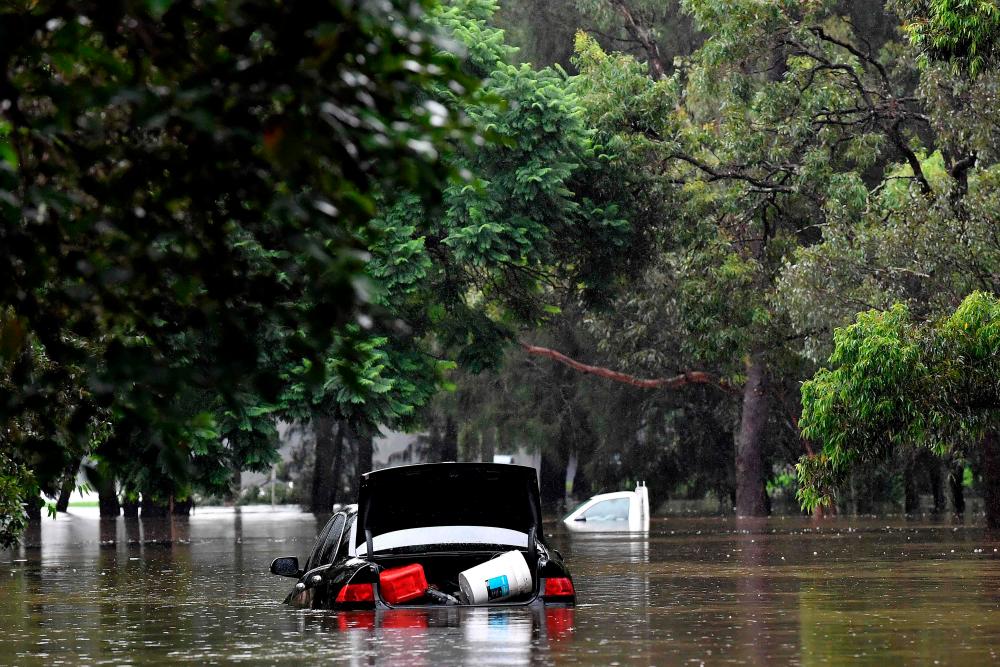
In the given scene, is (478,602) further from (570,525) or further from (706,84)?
(570,525)

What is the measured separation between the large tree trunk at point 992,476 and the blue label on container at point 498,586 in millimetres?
23760

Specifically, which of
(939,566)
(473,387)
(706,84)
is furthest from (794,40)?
(473,387)

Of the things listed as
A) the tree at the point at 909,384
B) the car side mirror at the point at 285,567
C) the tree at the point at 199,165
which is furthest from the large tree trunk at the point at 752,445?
the tree at the point at 199,165

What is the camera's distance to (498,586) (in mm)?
13820

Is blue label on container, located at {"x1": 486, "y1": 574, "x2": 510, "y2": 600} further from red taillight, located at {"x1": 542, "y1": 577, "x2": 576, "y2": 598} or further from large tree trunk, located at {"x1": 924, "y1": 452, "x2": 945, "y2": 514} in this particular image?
large tree trunk, located at {"x1": 924, "y1": 452, "x2": 945, "y2": 514}

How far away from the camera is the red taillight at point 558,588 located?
46.1 feet

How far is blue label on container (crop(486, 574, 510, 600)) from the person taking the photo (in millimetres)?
13812

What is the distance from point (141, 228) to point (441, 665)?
17.4 feet

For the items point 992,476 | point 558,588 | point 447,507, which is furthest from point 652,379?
point 558,588

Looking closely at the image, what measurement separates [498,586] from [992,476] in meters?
25.8

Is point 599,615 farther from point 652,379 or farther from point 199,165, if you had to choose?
point 652,379

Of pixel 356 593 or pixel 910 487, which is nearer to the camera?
pixel 356 593

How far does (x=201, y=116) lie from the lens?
549cm

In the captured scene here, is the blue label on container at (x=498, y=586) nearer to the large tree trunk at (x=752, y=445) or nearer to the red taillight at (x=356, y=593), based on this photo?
the red taillight at (x=356, y=593)
